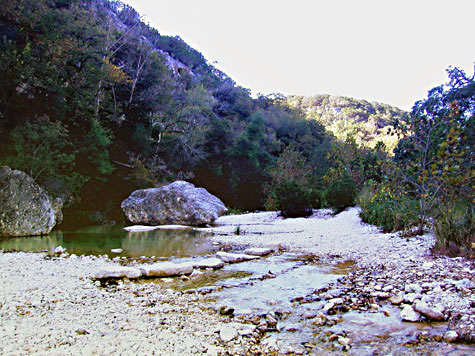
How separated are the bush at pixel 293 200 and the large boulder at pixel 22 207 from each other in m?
8.94

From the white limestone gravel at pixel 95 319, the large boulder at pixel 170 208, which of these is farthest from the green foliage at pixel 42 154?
the white limestone gravel at pixel 95 319

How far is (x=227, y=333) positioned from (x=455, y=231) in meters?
4.52

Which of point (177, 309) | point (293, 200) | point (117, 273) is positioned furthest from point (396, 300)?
point (293, 200)

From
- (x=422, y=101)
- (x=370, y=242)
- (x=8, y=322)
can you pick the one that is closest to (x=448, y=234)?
(x=370, y=242)

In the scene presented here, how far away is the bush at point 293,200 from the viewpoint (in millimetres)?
14906

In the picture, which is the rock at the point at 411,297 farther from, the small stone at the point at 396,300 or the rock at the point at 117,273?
the rock at the point at 117,273

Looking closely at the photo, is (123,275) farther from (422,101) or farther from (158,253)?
(422,101)

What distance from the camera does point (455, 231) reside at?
543 cm

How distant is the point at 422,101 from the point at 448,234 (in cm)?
973

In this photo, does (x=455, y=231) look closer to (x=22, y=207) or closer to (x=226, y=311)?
(x=226, y=311)

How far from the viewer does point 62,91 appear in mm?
13781

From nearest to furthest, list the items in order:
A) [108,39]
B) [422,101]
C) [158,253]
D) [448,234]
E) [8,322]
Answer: [8,322] → [448,234] → [158,253] → [422,101] → [108,39]

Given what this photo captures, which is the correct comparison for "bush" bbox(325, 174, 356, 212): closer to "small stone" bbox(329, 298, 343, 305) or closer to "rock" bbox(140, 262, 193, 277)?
"rock" bbox(140, 262, 193, 277)

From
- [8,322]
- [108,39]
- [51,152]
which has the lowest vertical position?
[8,322]
